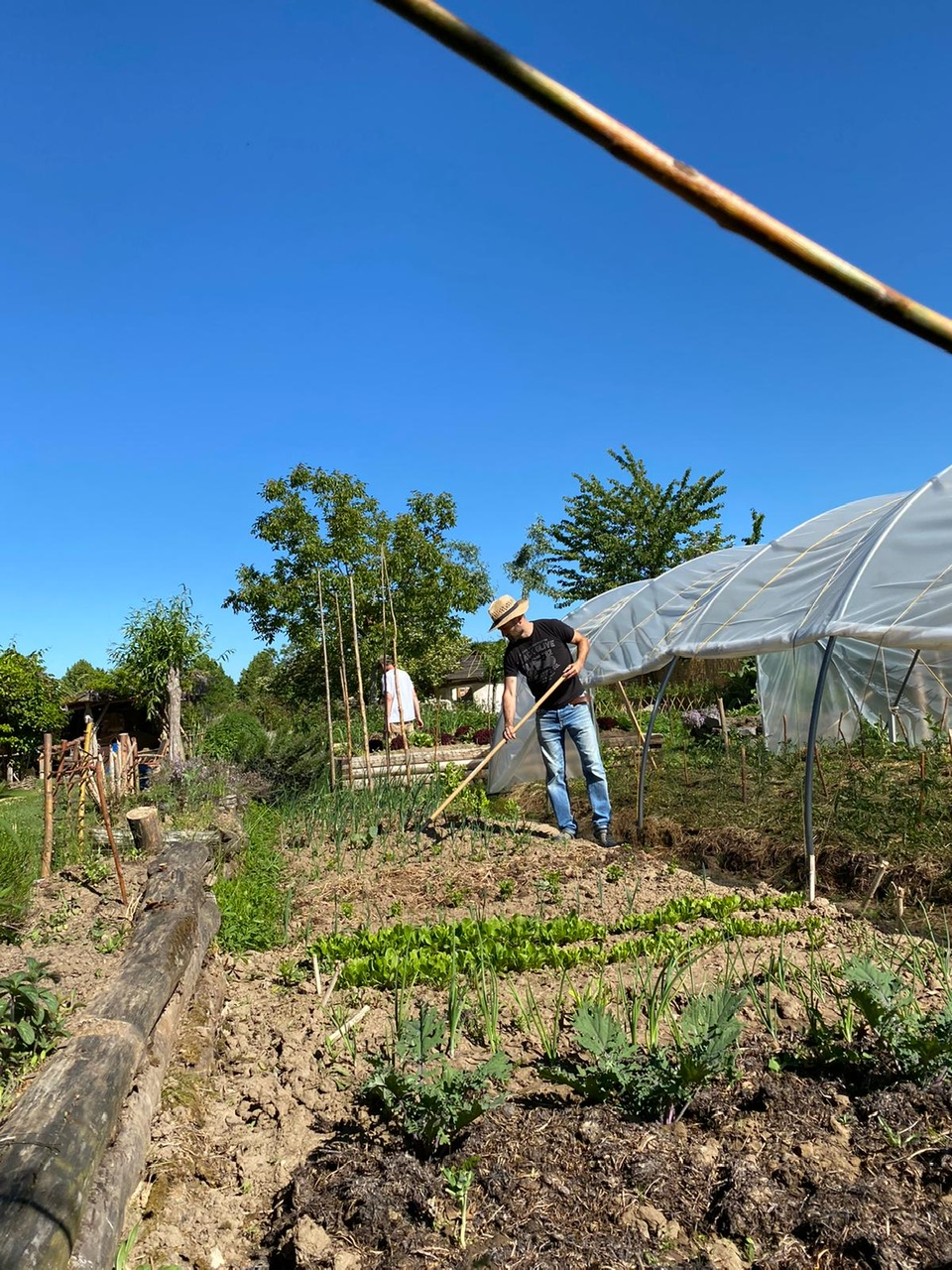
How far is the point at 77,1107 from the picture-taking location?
7.84ft

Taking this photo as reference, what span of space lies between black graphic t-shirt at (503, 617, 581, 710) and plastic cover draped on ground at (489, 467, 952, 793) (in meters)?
1.11

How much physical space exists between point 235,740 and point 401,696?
968 centimetres

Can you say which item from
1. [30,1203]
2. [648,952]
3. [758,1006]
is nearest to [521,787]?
[648,952]

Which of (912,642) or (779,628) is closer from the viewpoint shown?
(912,642)

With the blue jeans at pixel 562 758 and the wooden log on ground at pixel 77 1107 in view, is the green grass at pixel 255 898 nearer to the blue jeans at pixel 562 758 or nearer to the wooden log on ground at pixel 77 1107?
the wooden log on ground at pixel 77 1107

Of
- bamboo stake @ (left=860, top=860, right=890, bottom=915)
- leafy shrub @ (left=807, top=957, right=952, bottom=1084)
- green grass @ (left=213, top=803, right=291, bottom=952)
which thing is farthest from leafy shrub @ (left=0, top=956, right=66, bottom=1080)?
bamboo stake @ (left=860, top=860, right=890, bottom=915)

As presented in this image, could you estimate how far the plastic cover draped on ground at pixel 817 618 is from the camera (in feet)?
17.6

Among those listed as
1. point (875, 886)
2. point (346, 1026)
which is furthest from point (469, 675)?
point (346, 1026)

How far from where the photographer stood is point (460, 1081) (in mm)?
2322

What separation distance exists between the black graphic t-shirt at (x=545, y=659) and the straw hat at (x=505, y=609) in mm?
168

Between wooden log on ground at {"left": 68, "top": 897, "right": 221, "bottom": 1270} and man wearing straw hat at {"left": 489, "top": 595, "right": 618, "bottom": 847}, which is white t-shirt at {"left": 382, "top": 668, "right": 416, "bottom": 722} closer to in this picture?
man wearing straw hat at {"left": 489, "top": 595, "right": 618, "bottom": 847}

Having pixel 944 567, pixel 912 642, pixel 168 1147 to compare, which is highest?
pixel 944 567

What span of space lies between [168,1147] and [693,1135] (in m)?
1.59

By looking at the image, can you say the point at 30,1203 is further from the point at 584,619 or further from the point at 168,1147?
the point at 584,619
